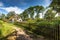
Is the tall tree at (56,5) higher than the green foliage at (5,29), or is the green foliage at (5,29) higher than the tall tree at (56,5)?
the tall tree at (56,5)

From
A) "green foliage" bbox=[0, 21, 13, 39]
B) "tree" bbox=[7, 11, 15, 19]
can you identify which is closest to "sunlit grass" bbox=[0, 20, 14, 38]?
"green foliage" bbox=[0, 21, 13, 39]

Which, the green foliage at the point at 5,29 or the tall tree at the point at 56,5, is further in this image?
the tall tree at the point at 56,5

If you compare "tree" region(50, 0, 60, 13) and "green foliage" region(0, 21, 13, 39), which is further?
"tree" region(50, 0, 60, 13)

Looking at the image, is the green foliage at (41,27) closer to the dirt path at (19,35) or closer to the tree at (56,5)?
the dirt path at (19,35)

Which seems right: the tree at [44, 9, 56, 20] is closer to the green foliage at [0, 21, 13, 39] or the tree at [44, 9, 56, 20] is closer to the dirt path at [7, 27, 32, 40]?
the dirt path at [7, 27, 32, 40]

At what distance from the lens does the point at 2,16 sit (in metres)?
Answer: 2.39

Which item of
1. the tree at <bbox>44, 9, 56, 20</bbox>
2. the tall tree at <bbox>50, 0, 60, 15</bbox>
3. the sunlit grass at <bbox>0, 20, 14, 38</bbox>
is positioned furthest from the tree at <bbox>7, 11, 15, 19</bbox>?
the tall tree at <bbox>50, 0, 60, 15</bbox>

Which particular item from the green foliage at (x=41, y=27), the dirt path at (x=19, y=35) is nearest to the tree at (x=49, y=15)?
the green foliage at (x=41, y=27)

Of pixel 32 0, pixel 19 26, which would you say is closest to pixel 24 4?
pixel 32 0

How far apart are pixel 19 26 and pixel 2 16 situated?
366mm

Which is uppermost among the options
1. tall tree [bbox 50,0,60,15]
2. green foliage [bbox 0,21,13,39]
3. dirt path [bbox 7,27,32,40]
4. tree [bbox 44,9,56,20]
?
tall tree [bbox 50,0,60,15]

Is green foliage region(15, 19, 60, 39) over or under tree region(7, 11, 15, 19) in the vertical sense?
under

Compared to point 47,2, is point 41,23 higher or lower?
lower

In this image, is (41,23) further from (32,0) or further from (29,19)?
(32,0)
